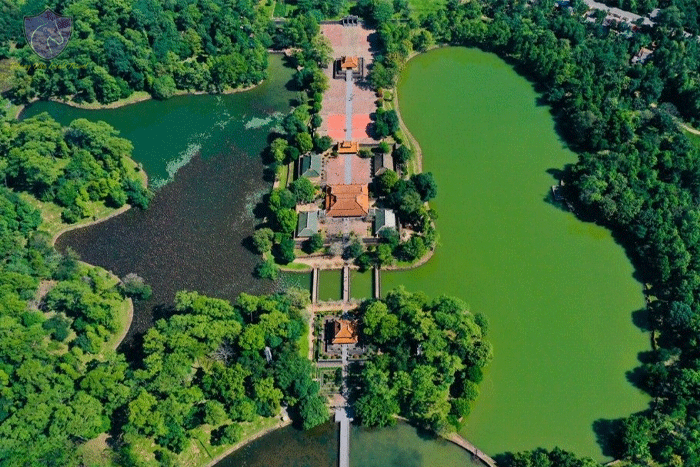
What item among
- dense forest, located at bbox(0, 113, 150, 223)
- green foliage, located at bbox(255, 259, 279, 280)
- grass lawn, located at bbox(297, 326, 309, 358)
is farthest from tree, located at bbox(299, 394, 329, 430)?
dense forest, located at bbox(0, 113, 150, 223)

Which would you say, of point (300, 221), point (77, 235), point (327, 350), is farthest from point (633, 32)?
point (77, 235)

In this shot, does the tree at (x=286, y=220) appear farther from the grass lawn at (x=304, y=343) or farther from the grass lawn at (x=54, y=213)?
the grass lawn at (x=54, y=213)

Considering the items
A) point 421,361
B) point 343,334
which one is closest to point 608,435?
point 421,361

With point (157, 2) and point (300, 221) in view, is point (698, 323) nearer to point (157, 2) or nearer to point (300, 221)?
point (300, 221)

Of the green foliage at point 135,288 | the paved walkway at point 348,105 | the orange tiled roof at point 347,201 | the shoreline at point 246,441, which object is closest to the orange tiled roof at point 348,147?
the paved walkway at point 348,105

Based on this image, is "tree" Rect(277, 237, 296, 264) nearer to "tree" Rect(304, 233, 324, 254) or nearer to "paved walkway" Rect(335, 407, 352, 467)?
"tree" Rect(304, 233, 324, 254)

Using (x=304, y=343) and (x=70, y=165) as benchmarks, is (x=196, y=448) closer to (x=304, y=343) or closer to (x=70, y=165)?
(x=304, y=343)
